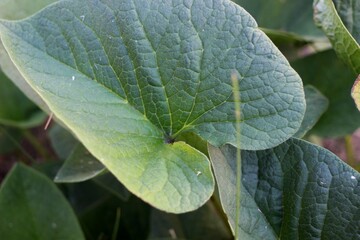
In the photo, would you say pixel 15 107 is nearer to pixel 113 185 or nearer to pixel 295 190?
pixel 113 185

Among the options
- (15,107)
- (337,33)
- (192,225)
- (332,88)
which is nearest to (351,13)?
(337,33)

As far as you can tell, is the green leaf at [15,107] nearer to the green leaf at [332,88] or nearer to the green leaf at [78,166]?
the green leaf at [78,166]

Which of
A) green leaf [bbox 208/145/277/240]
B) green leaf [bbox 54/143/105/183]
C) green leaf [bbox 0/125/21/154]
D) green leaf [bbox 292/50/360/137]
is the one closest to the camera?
green leaf [bbox 208/145/277/240]

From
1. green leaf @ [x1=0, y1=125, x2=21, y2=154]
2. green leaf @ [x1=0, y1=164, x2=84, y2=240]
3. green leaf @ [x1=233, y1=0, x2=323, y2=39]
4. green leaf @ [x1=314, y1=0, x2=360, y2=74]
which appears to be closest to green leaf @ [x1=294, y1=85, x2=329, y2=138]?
green leaf @ [x1=314, y1=0, x2=360, y2=74]

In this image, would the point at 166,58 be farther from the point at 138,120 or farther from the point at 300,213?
the point at 300,213

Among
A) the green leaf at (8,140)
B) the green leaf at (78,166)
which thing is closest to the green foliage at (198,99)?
the green leaf at (78,166)

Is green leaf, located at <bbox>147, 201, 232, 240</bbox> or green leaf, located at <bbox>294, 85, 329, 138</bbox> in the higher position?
green leaf, located at <bbox>294, 85, 329, 138</bbox>

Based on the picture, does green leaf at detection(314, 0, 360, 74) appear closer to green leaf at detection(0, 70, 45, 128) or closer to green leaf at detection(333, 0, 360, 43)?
green leaf at detection(333, 0, 360, 43)

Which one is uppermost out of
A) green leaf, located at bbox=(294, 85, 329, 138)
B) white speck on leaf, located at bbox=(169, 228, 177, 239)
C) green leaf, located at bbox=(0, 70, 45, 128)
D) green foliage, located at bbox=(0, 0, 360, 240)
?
green foliage, located at bbox=(0, 0, 360, 240)
